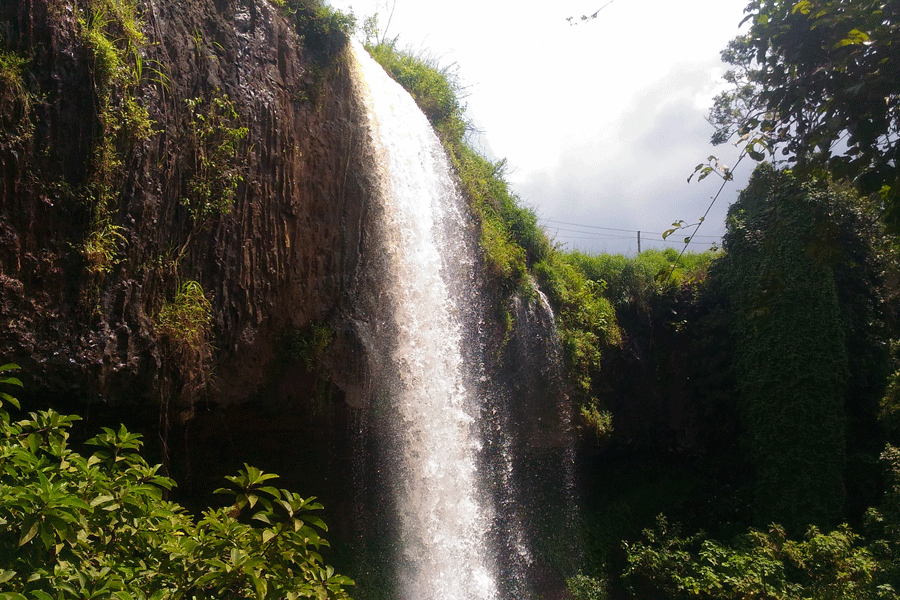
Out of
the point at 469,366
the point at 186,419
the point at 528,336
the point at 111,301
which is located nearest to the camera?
the point at 111,301

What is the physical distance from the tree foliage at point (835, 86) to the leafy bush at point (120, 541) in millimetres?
2830

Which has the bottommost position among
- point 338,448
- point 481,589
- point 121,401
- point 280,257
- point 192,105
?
point 481,589

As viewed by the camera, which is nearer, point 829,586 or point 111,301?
point 111,301

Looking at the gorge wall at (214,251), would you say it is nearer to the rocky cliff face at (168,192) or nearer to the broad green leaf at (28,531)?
the rocky cliff face at (168,192)

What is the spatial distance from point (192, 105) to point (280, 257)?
1895 millimetres

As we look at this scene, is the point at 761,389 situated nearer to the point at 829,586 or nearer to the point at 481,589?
the point at 829,586

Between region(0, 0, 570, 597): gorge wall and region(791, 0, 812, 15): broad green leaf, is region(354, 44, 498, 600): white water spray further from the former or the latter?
region(791, 0, 812, 15): broad green leaf

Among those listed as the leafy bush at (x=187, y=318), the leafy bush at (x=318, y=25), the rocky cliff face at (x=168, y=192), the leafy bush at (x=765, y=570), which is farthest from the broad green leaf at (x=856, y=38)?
the leafy bush at (x=318, y=25)

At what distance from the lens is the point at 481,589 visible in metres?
8.10

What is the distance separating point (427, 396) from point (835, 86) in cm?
611

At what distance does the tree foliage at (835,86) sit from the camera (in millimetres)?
2727

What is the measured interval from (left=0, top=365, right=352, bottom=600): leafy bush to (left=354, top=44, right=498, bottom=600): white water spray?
5.26 m

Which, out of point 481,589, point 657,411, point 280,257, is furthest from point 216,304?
point 657,411

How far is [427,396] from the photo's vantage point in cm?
823
